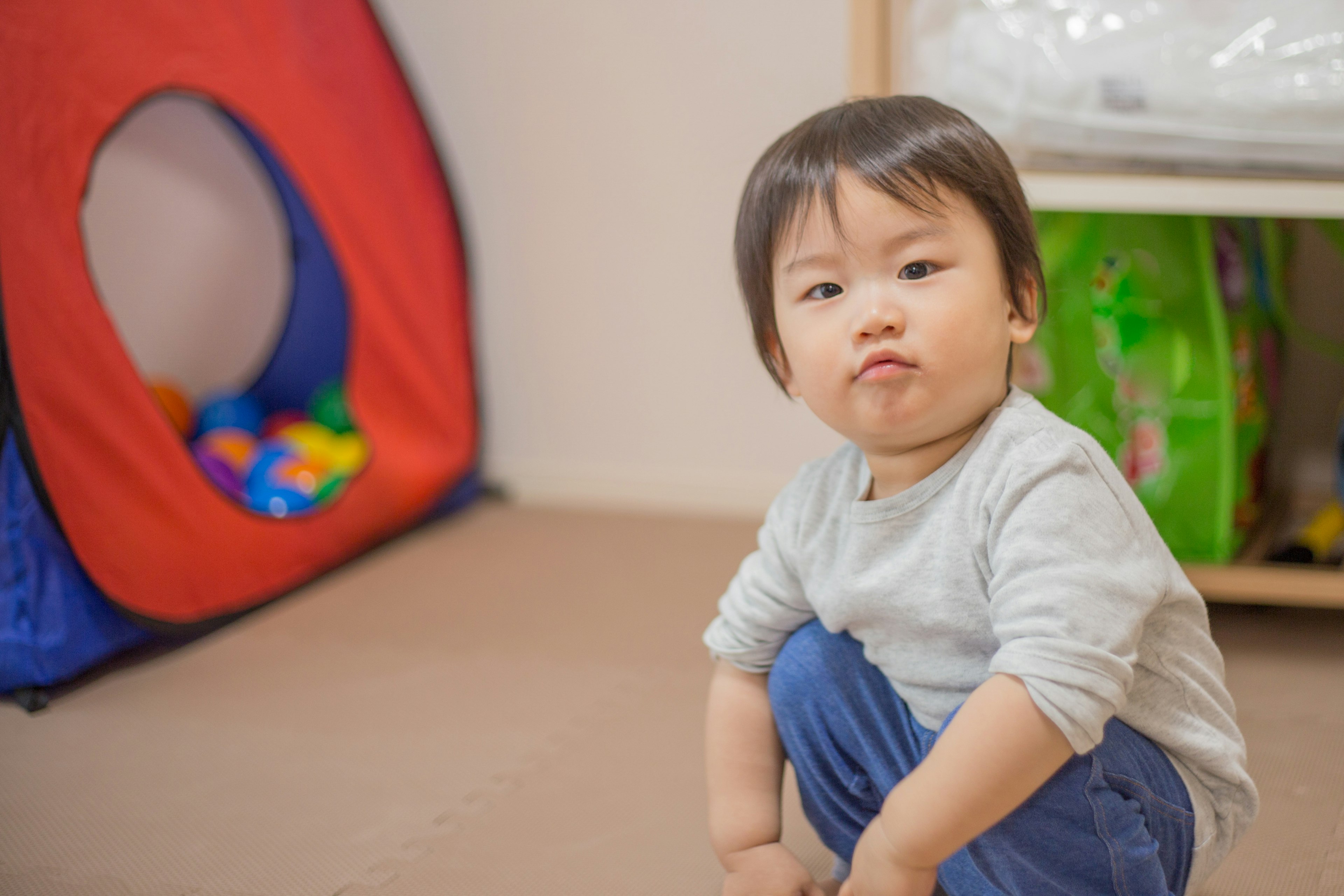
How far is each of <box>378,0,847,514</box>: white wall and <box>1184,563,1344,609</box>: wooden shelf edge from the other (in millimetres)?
557

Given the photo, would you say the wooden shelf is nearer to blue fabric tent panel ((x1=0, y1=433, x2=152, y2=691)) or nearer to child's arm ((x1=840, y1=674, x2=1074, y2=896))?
child's arm ((x1=840, y1=674, x2=1074, y2=896))

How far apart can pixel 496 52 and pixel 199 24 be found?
503 millimetres

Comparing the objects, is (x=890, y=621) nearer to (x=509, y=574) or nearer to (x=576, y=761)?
(x=576, y=761)

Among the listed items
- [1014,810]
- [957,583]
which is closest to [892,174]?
[957,583]

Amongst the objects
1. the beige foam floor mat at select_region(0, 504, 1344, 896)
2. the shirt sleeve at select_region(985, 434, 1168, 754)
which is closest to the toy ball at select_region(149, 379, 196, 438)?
the beige foam floor mat at select_region(0, 504, 1344, 896)

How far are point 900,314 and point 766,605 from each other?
0.23m

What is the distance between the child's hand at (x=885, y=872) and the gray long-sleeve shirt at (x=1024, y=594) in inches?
4.0

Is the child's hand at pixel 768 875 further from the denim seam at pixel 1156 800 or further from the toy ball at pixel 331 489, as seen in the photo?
the toy ball at pixel 331 489

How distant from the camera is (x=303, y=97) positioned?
59.5 inches

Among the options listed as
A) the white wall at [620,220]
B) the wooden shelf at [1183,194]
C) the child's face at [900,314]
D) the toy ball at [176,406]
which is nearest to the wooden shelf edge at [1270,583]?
the wooden shelf at [1183,194]

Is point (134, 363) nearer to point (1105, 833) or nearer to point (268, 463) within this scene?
point (268, 463)

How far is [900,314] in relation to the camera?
0.60 metres

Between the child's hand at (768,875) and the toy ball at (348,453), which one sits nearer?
the child's hand at (768,875)

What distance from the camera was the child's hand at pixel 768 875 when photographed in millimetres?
687
